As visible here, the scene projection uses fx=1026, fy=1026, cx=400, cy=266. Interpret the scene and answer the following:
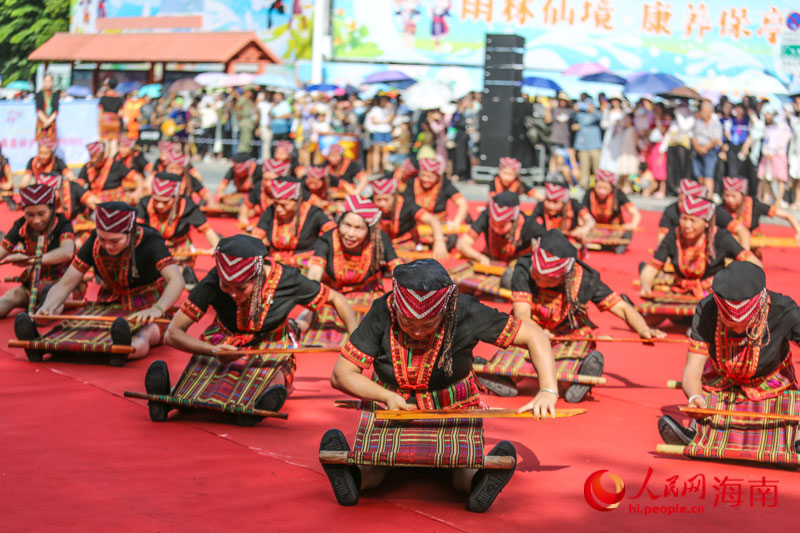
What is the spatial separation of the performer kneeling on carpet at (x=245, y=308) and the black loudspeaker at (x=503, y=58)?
36.6ft

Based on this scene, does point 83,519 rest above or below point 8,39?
below

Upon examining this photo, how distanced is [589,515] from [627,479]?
18.9 inches

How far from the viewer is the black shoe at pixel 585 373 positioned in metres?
5.19

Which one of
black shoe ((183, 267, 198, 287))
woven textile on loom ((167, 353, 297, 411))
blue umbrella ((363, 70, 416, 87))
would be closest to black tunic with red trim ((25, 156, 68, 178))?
black shoe ((183, 267, 198, 287))

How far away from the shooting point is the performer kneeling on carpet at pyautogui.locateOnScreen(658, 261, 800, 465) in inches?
162

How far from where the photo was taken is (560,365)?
5.25m

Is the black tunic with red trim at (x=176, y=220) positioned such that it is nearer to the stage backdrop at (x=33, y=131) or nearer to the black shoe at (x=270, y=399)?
the black shoe at (x=270, y=399)

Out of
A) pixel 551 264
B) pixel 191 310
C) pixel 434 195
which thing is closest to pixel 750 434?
pixel 551 264

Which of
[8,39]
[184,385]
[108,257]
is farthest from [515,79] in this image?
[184,385]

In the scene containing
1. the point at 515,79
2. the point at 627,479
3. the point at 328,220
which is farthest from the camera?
the point at 515,79

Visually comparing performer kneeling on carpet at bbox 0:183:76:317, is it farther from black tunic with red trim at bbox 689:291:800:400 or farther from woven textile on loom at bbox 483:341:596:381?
black tunic with red trim at bbox 689:291:800:400

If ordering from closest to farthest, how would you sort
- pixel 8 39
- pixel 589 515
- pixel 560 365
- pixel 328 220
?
pixel 589 515 < pixel 560 365 < pixel 328 220 < pixel 8 39

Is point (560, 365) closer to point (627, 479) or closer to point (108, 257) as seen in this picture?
point (627, 479)

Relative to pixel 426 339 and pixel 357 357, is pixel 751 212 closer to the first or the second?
pixel 426 339
